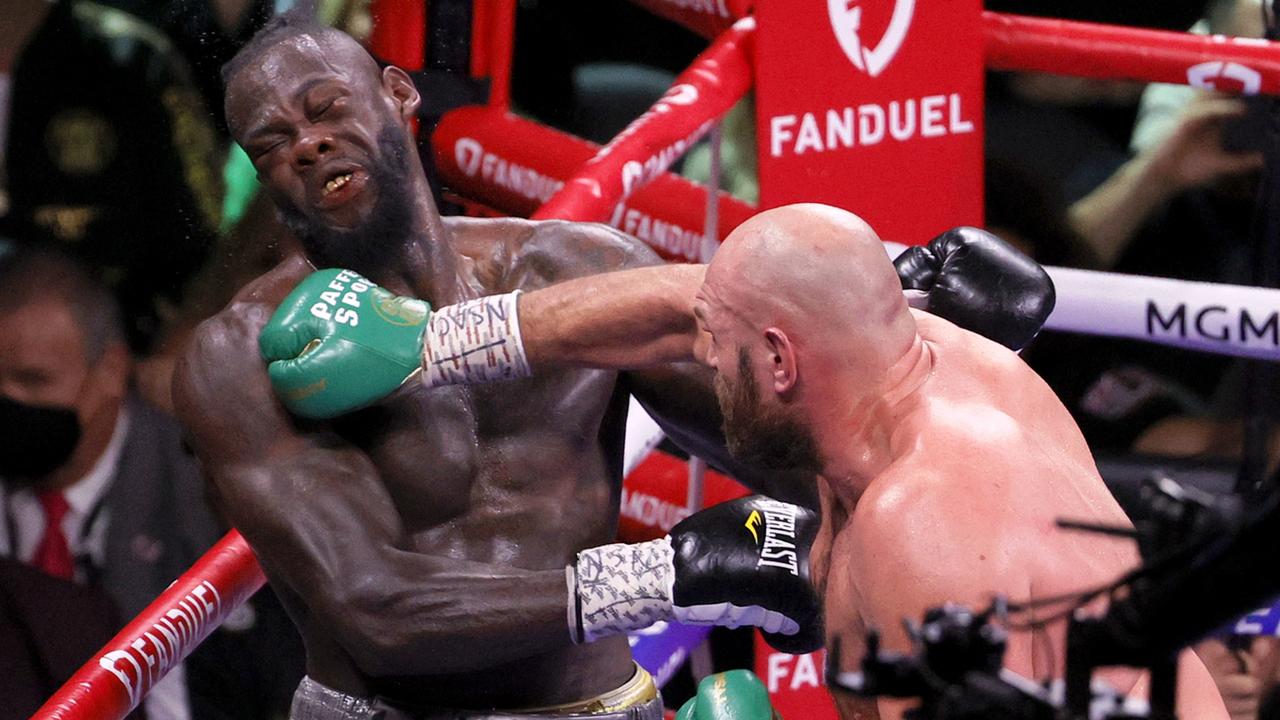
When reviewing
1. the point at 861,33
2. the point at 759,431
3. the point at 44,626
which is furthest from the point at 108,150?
the point at 759,431

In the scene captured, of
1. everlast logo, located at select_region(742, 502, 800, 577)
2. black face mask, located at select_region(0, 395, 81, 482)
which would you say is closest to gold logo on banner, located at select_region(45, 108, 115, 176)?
black face mask, located at select_region(0, 395, 81, 482)

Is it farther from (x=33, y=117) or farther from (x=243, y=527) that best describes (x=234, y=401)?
(x=33, y=117)

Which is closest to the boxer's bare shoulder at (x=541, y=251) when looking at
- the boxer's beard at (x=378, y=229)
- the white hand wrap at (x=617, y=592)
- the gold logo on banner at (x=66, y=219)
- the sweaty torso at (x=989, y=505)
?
the boxer's beard at (x=378, y=229)

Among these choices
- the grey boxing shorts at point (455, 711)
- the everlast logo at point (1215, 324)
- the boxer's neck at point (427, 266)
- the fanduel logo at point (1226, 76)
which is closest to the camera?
the grey boxing shorts at point (455, 711)

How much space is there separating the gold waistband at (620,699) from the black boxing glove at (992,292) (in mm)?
550

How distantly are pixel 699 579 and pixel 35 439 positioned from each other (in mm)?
1349

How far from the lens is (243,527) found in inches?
73.7

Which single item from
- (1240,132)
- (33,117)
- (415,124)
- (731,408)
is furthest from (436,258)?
(1240,132)

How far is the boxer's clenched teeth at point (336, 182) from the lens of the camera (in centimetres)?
194

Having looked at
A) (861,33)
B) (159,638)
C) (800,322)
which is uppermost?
(800,322)

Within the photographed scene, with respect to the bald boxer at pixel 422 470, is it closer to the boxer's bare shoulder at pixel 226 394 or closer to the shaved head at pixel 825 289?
the boxer's bare shoulder at pixel 226 394

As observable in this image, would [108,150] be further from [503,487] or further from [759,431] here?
[759,431]

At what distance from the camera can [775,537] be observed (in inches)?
73.9

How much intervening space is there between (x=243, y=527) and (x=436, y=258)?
394mm
